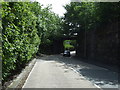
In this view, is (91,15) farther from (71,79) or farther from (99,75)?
(71,79)

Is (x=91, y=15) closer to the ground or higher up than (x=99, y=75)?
higher up

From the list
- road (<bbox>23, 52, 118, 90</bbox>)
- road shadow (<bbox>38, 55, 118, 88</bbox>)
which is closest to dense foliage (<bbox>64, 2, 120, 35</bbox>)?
road shadow (<bbox>38, 55, 118, 88</bbox>)

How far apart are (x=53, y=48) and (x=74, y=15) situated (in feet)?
101

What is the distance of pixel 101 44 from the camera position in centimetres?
2575

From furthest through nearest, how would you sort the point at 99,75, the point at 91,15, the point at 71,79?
the point at 91,15 < the point at 99,75 < the point at 71,79

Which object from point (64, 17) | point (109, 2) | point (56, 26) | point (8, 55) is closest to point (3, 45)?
point (8, 55)

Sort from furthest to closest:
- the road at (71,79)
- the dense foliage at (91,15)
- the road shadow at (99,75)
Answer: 1. the dense foliage at (91,15)
2. the road shadow at (99,75)
3. the road at (71,79)

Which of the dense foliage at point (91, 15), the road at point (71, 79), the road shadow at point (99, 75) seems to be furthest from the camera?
the dense foliage at point (91, 15)

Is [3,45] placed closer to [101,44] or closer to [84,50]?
[101,44]

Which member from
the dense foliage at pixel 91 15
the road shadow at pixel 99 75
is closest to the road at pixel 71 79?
the road shadow at pixel 99 75

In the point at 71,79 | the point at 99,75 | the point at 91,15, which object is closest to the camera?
the point at 71,79

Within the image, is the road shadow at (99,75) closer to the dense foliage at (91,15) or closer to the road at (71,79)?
the road at (71,79)

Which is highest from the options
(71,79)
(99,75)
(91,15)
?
(91,15)

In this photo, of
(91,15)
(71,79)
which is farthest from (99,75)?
(91,15)
